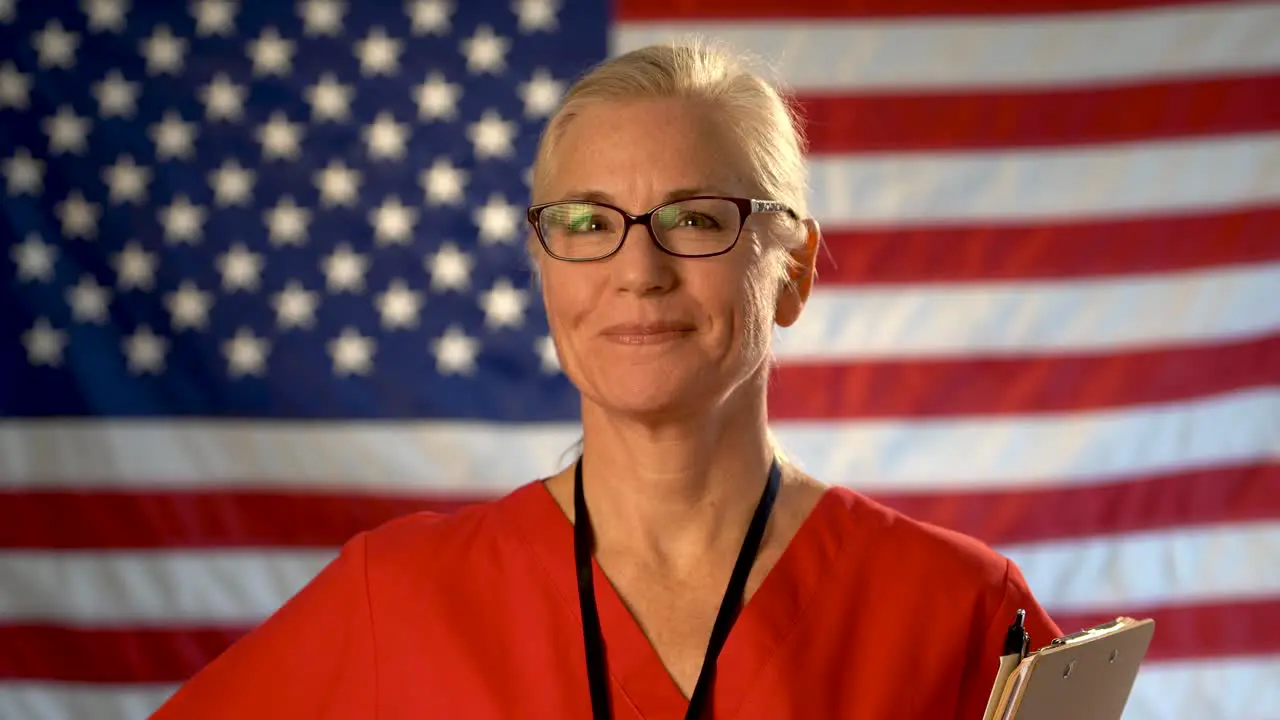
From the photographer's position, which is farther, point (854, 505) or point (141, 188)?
point (141, 188)

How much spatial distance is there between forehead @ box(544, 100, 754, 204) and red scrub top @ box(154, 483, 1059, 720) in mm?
381

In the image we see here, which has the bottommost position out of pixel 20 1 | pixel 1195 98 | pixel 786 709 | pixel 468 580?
pixel 786 709

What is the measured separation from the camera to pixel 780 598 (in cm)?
140

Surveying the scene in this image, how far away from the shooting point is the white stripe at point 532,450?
2.71 metres

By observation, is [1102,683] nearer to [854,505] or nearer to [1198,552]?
[854,505]

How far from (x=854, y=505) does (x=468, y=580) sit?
431 millimetres

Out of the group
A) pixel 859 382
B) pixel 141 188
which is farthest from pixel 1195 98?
pixel 141 188

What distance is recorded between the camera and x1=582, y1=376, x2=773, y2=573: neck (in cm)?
137

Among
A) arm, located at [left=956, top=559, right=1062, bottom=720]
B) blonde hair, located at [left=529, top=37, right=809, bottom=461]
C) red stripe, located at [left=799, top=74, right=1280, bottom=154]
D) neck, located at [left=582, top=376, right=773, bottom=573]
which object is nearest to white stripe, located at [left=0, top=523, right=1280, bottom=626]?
red stripe, located at [left=799, top=74, right=1280, bottom=154]

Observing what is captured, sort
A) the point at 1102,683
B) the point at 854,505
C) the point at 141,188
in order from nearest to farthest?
the point at 1102,683
the point at 854,505
the point at 141,188

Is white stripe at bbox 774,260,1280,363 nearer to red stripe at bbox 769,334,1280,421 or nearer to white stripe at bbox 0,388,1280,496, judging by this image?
red stripe at bbox 769,334,1280,421

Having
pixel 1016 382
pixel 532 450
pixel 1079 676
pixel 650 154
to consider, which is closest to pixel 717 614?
pixel 1079 676

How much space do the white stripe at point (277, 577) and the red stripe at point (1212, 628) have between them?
2 centimetres

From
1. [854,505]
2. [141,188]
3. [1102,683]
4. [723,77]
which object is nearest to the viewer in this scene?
[1102,683]
